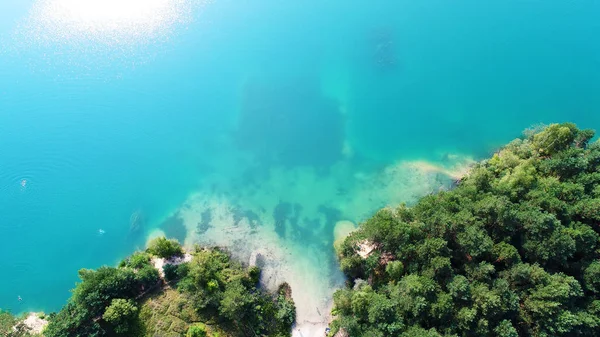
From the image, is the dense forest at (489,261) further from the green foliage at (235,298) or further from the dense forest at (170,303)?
the dense forest at (170,303)

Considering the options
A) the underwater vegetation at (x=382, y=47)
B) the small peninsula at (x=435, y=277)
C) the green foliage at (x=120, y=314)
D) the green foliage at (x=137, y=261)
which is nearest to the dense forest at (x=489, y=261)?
the small peninsula at (x=435, y=277)

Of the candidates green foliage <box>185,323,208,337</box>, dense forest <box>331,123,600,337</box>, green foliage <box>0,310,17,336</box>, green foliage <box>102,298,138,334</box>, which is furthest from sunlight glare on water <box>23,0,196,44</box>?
dense forest <box>331,123,600,337</box>

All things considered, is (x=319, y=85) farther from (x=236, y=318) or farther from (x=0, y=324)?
(x=0, y=324)

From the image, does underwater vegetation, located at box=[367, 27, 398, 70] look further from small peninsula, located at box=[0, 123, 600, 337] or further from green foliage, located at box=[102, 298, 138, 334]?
green foliage, located at box=[102, 298, 138, 334]

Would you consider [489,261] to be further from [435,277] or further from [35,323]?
[35,323]

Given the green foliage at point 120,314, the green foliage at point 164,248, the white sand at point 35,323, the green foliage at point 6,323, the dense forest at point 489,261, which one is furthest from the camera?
the green foliage at point 164,248
